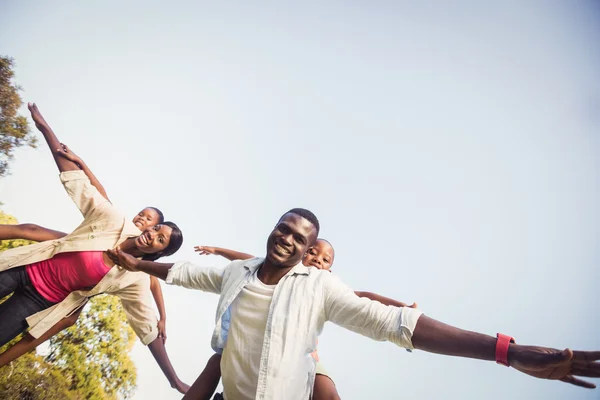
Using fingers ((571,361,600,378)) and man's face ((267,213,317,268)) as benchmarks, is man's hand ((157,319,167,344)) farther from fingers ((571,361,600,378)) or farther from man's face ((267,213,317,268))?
fingers ((571,361,600,378))

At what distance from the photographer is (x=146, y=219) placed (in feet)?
16.6

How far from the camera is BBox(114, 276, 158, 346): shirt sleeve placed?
4.58 m

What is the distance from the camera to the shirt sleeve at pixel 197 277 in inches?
104

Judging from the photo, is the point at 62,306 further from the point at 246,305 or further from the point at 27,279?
the point at 246,305

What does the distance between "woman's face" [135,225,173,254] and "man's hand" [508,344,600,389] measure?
384 cm

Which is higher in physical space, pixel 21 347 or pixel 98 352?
pixel 21 347

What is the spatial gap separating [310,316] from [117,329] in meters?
6.94

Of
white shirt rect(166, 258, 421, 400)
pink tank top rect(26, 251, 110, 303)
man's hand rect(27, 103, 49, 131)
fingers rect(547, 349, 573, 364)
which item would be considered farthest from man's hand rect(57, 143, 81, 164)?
fingers rect(547, 349, 573, 364)

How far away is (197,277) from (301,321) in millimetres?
1064

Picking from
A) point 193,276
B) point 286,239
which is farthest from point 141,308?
point 286,239

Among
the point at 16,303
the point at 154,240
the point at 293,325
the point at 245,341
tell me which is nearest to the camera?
the point at 293,325

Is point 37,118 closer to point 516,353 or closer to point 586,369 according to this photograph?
point 516,353

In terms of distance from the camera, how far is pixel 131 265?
3.06 metres

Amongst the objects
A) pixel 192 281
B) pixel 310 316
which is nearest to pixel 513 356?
pixel 310 316
